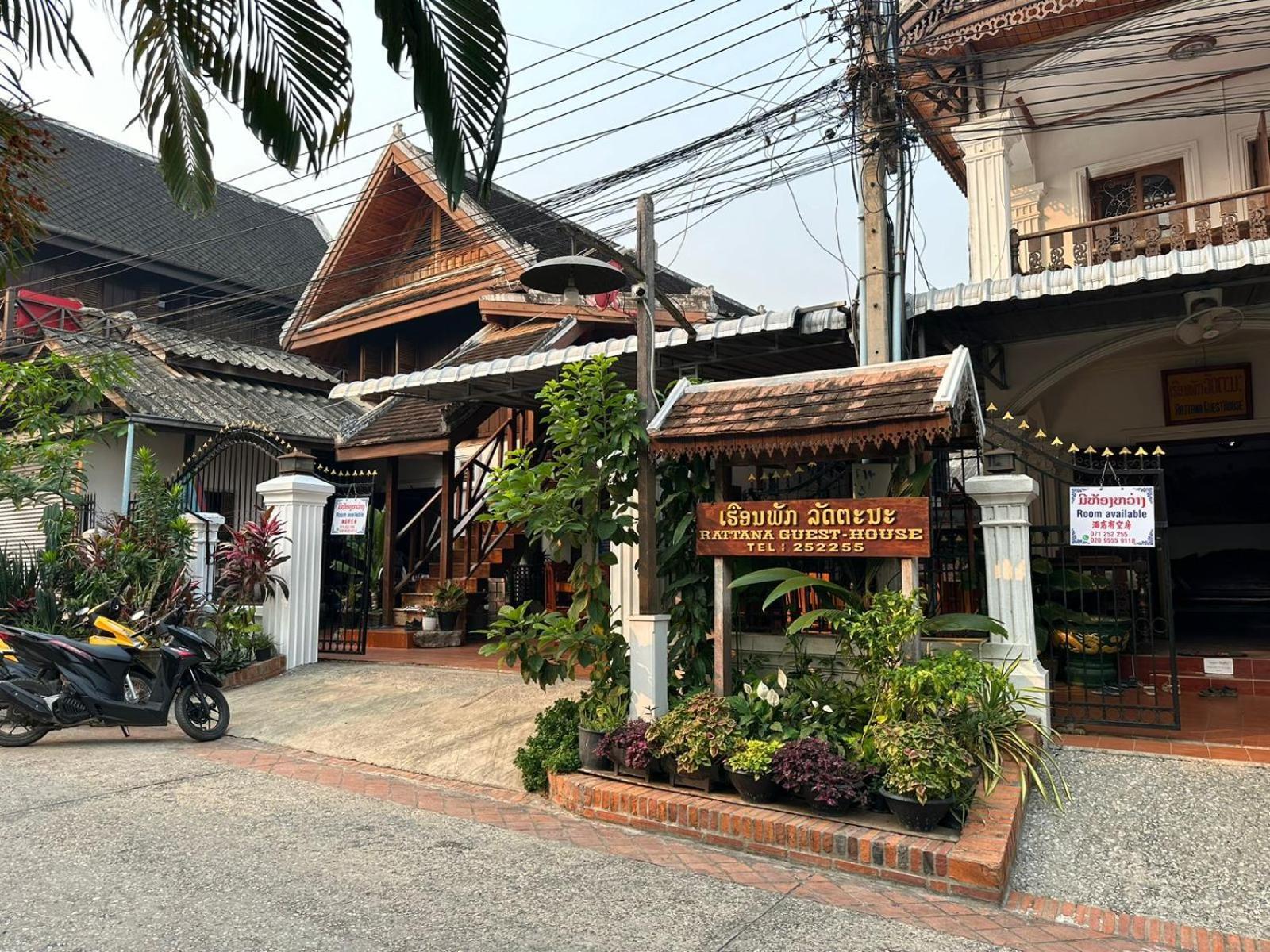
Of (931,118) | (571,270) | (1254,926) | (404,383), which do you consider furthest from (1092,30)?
(1254,926)

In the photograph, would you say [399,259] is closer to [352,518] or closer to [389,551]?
[389,551]

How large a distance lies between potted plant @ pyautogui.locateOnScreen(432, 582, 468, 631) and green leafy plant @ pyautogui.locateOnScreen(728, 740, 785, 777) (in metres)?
7.43

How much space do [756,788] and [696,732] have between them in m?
0.45

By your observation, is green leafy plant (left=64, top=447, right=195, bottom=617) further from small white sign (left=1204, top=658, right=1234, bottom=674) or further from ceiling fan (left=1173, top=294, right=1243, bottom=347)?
ceiling fan (left=1173, top=294, right=1243, bottom=347)

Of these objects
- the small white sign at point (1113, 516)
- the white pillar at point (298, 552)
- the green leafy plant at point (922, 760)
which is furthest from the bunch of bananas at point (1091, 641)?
the white pillar at point (298, 552)

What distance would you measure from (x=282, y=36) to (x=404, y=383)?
6.87 metres

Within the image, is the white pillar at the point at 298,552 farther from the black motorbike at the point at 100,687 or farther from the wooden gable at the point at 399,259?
the wooden gable at the point at 399,259

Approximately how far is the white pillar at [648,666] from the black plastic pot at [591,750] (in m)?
0.27

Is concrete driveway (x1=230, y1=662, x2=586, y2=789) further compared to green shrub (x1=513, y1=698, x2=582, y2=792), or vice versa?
concrete driveway (x1=230, y1=662, x2=586, y2=789)

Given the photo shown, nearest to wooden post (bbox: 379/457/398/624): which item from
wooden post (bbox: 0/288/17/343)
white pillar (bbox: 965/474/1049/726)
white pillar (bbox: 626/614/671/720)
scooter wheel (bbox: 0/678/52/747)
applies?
scooter wheel (bbox: 0/678/52/747)

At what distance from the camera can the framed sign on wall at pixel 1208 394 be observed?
9.85 meters

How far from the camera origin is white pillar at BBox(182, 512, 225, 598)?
9.85 metres

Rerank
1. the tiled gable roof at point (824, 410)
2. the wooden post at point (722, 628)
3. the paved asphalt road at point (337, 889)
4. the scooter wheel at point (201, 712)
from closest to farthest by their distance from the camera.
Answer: the paved asphalt road at point (337, 889), the tiled gable roof at point (824, 410), the wooden post at point (722, 628), the scooter wheel at point (201, 712)

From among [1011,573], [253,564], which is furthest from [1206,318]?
[253,564]
